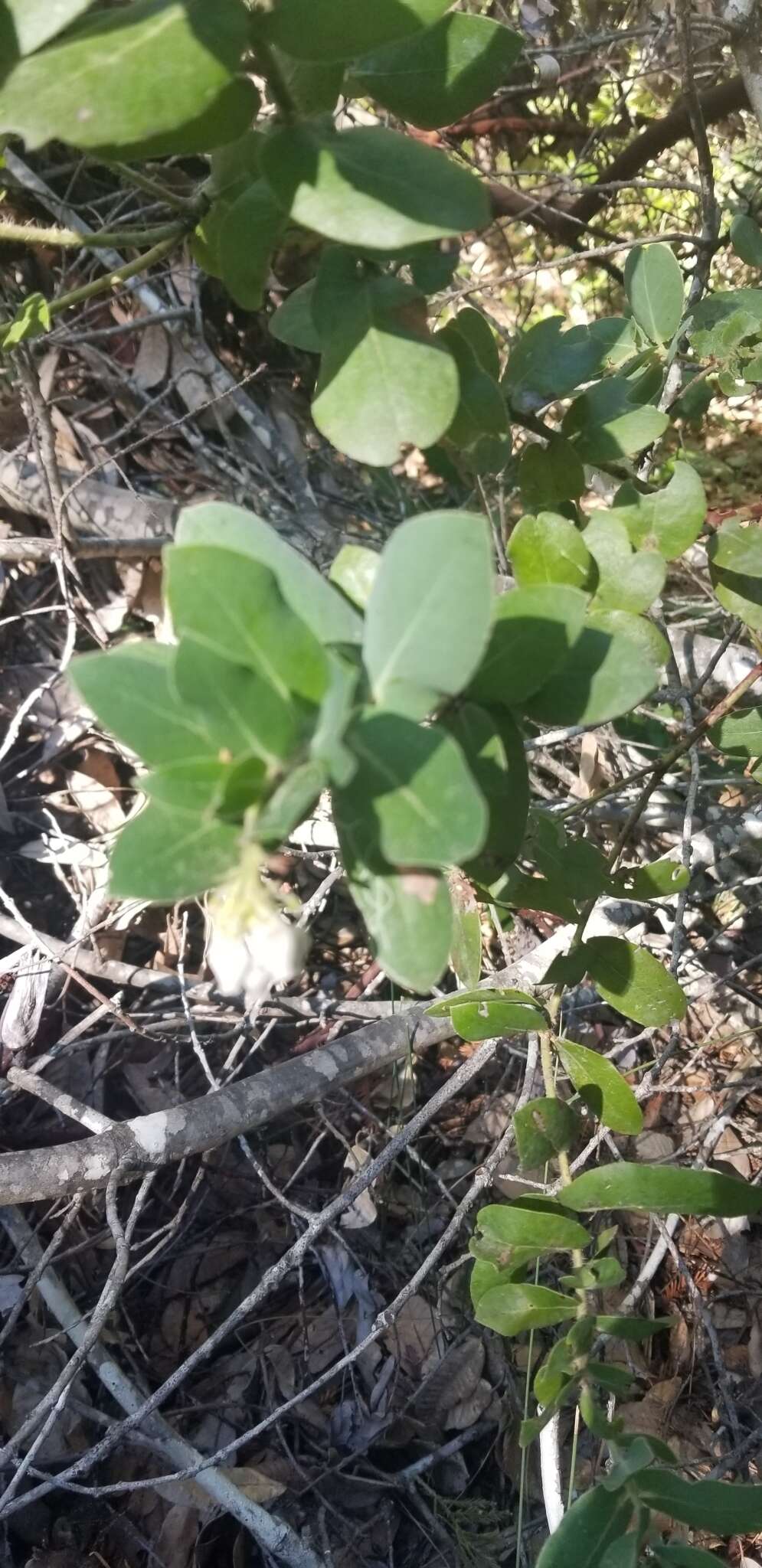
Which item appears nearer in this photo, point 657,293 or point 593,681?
point 593,681

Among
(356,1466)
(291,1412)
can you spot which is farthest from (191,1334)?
(356,1466)

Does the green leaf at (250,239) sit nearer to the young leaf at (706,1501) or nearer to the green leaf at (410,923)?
the green leaf at (410,923)

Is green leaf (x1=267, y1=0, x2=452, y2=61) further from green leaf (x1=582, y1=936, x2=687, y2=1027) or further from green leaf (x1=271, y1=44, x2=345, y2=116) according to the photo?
green leaf (x1=582, y1=936, x2=687, y2=1027)

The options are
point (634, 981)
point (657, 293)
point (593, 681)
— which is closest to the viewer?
point (593, 681)

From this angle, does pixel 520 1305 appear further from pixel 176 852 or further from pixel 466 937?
pixel 176 852

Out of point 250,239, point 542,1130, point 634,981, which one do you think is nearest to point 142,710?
point 250,239

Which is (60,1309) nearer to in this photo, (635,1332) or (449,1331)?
(449,1331)

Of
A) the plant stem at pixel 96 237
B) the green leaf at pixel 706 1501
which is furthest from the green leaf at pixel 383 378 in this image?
the green leaf at pixel 706 1501
